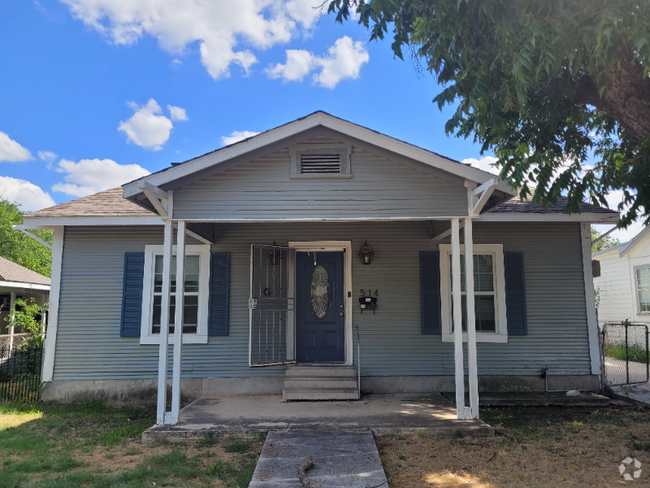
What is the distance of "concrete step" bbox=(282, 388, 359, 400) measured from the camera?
6426 millimetres

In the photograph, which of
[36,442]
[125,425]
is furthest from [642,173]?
[36,442]

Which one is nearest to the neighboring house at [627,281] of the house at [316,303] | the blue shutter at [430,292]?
the house at [316,303]

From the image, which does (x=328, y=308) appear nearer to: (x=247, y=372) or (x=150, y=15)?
(x=247, y=372)

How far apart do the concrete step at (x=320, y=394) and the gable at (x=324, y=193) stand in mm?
2684

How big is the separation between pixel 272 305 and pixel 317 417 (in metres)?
2.09

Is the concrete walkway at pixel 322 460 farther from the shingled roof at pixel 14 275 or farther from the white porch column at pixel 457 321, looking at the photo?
the shingled roof at pixel 14 275

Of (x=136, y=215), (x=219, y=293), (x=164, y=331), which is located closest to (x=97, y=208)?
(x=136, y=215)

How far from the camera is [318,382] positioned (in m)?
6.59

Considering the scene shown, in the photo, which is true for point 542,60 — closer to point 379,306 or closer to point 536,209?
point 536,209

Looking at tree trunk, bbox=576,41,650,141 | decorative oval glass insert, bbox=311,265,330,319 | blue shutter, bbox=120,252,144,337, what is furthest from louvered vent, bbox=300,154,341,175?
blue shutter, bbox=120,252,144,337

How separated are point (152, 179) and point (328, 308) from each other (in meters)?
3.54

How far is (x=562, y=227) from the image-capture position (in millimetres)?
7320

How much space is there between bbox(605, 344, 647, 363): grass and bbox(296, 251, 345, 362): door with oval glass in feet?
28.1

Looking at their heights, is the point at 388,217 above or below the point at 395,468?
above
